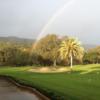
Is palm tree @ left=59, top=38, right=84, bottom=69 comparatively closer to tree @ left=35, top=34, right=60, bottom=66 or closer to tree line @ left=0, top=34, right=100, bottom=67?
tree line @ left=0, top=34, right=100, bottom=67

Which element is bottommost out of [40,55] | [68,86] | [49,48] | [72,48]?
[68,86]

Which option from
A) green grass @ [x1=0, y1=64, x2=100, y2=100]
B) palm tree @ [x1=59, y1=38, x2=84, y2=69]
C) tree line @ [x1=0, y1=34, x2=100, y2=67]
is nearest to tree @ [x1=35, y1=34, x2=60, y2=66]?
tree line @ [x1=0, y1=34, x2=100, y2=67]

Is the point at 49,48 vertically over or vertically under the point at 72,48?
over

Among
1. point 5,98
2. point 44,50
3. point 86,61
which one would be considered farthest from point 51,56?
point 5,98

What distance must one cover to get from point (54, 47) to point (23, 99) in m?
87.8

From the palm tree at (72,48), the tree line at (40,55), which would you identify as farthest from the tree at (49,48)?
the palm tree at (72,48)

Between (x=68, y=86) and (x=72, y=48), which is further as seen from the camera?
(x=72, y=48)

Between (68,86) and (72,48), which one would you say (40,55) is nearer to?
(72,48)

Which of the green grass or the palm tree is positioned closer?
the green grass

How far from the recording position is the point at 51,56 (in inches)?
4331

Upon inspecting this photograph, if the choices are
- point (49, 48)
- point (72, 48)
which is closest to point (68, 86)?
point (72, 48)

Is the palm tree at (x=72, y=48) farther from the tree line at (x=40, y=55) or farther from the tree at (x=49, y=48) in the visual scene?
the tree at (x=49, y=48)

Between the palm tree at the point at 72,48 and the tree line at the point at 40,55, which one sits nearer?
the palm tree at the point at 72,48

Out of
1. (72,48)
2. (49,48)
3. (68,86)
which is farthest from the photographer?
(49,48)
